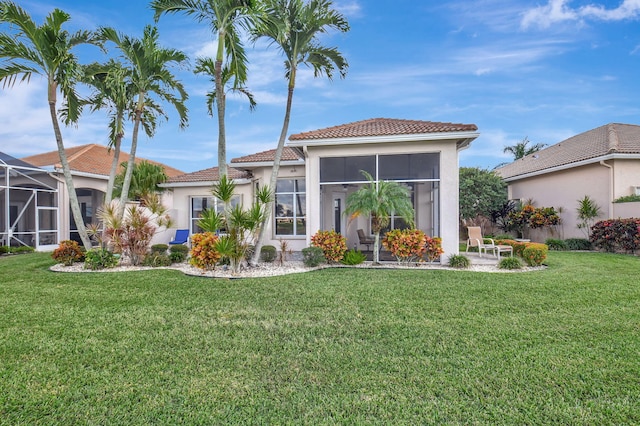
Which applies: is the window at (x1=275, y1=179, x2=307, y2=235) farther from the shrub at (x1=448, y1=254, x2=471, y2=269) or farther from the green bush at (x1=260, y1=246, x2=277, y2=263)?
the shrub at (x1=448, y1=254, x2=471, y2=269)

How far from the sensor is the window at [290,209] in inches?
601

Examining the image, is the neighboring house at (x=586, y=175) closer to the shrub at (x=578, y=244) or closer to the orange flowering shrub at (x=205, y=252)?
the shrub at (x=578, y=244)

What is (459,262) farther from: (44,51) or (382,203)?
(44,51)

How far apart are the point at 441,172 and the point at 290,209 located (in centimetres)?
705

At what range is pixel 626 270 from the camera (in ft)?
33.7

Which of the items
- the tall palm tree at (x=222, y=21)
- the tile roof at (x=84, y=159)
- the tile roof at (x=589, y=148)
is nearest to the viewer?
the tall palm tree at (x=222, y=21)

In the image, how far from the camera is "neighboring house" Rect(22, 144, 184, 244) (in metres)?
17.8

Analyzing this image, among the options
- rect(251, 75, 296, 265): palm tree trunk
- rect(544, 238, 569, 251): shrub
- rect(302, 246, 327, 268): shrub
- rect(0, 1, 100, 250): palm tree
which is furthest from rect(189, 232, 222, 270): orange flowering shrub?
rect(544, 238, 569, 251): shrub

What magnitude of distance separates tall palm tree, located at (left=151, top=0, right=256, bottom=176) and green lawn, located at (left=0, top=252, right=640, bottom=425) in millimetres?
5737

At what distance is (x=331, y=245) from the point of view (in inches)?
448

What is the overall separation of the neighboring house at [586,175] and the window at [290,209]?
14341 millimetres

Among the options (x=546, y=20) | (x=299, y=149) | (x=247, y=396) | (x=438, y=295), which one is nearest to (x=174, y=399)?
(x=247, y=396)

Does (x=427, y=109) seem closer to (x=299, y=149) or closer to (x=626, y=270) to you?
(x=299, y=149)

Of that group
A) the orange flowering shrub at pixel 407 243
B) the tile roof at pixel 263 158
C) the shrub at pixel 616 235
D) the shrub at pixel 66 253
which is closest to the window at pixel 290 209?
the tile roof at pixel 263 158
